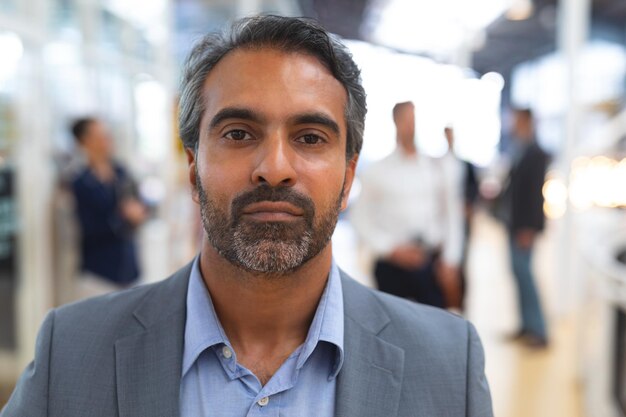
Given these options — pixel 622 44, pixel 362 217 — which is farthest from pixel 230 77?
pixel 622 44

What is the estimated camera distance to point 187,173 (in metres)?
1.15

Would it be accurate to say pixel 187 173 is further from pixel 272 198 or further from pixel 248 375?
pixel 248 375

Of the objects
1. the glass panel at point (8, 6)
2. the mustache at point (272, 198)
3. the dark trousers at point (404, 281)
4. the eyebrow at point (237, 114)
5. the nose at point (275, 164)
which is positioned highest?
the glass panel at point (8, 6)

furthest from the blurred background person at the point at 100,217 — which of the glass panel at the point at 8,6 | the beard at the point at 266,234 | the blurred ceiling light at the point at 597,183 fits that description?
the blurred ceiling light at the point at 597,183

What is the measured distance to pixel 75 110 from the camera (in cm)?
466

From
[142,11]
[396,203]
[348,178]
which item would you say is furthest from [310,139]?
[142,11]

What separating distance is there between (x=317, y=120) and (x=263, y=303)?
1.03 feet

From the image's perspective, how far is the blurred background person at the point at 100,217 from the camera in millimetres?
3738

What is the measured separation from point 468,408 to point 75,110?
4.24 metres

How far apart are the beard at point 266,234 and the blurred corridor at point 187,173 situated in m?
0.31

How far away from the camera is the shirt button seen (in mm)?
1042

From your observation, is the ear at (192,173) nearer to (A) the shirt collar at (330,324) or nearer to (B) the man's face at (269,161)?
(B) the man's face at (269,161)

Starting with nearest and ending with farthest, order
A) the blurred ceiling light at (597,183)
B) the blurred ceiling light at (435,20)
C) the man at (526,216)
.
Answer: the man at (526,216) → the blurred ceiling light at (597,183) → the blurred ceiling light at (435,20)

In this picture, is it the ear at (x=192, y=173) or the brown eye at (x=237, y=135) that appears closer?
the brown eye at (x=237, y=135)
